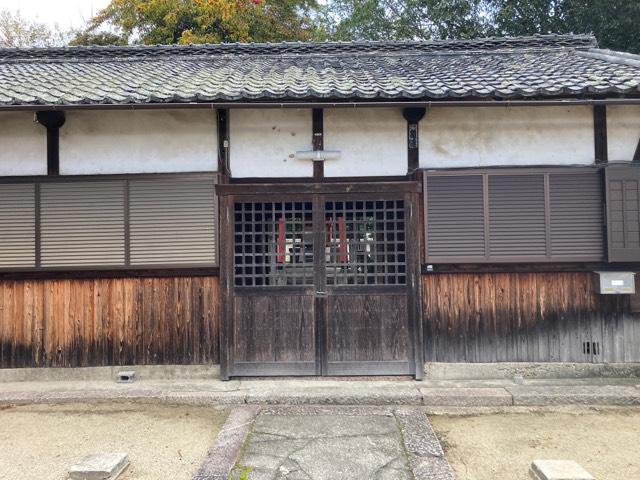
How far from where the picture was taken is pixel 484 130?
5961 millimetres

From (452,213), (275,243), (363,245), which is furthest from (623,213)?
(275,243)

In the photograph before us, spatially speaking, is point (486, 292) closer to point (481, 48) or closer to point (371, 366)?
point (371, 366)

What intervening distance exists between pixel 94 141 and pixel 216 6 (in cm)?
1445

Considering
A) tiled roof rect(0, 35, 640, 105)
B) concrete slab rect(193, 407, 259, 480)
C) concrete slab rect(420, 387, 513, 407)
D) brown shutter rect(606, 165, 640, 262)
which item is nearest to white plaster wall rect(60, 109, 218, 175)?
tiled roof rect(0, 35, 640, 105)

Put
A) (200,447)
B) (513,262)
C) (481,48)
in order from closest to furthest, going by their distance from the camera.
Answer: (200,447) < (513,262) < (481,48)

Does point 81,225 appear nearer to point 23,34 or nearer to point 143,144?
point 143,144

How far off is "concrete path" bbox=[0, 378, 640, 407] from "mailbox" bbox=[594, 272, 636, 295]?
1.22 m

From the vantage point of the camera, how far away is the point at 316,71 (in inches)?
293

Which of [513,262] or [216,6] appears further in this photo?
[216,6]

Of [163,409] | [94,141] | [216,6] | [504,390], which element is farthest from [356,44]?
[216,6]

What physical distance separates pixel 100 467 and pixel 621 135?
7408 millimetres

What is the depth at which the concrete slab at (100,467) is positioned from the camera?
139 inches

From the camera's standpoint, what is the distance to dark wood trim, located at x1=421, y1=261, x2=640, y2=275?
19.2 ft

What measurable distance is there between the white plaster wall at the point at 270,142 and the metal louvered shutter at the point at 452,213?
1807mm
